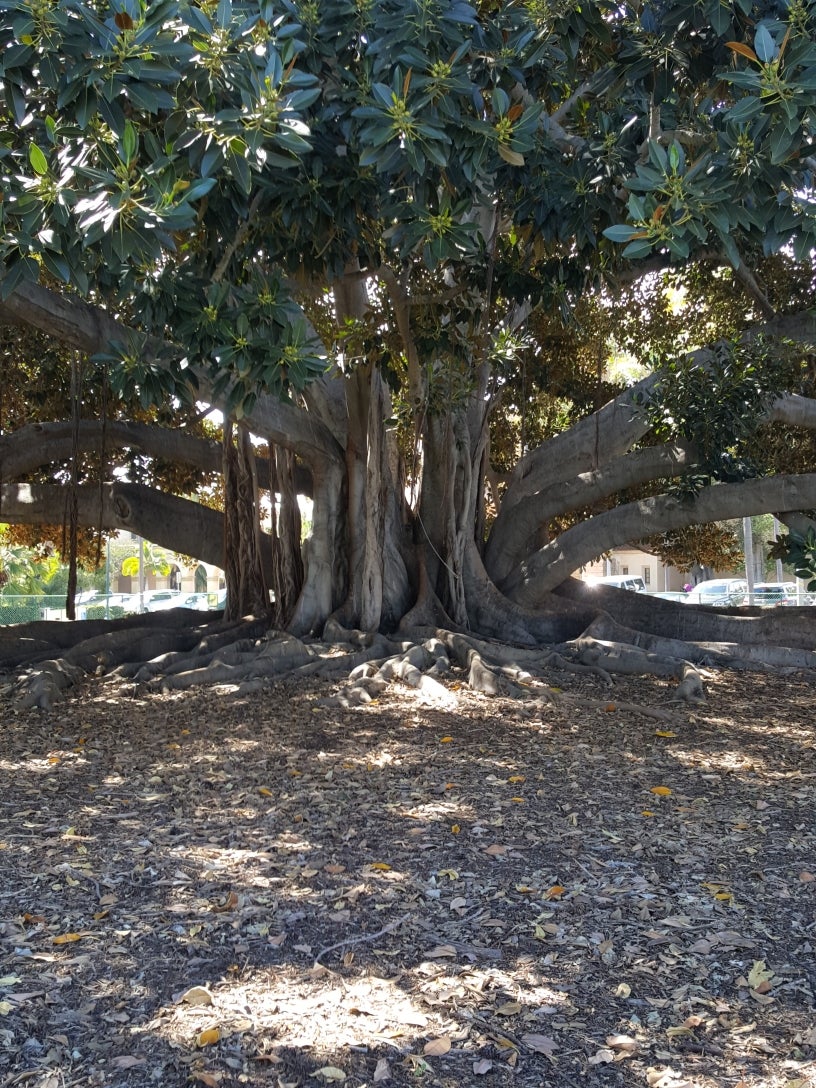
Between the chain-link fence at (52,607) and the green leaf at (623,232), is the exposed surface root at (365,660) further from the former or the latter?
the chain-link fence at (52,607)

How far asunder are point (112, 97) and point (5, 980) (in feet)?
10.2

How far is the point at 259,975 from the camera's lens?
3.21m

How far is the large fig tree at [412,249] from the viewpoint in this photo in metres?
4.09

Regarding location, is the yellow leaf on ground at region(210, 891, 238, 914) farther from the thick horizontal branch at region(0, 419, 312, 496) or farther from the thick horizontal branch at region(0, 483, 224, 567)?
the thick horizontal branch at region(0, 483, 224, 567)

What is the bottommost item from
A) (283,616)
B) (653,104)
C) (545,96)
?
(283,616)

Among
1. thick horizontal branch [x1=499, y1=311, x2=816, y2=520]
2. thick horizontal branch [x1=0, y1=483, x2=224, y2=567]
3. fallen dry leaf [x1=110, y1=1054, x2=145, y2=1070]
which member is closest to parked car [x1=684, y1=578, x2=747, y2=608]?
thick horizontal branch [x1=499, y1=311, x2=816, y2=520]

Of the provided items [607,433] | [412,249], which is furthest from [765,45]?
[607,433]

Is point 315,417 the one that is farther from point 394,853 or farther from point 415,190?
point 394,853

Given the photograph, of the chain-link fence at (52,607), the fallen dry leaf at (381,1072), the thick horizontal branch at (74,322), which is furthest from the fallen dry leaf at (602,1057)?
the chain-link fence at (52,607)

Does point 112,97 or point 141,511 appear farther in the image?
point 141,511

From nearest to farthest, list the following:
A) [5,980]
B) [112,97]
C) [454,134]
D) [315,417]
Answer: [5,980] < [112,97] < [454,134] < [315,417]

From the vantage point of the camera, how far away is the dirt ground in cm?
279

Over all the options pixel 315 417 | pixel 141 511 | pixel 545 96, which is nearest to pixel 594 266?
pixel 545 96

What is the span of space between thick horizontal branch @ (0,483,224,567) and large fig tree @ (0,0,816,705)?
5 cm
